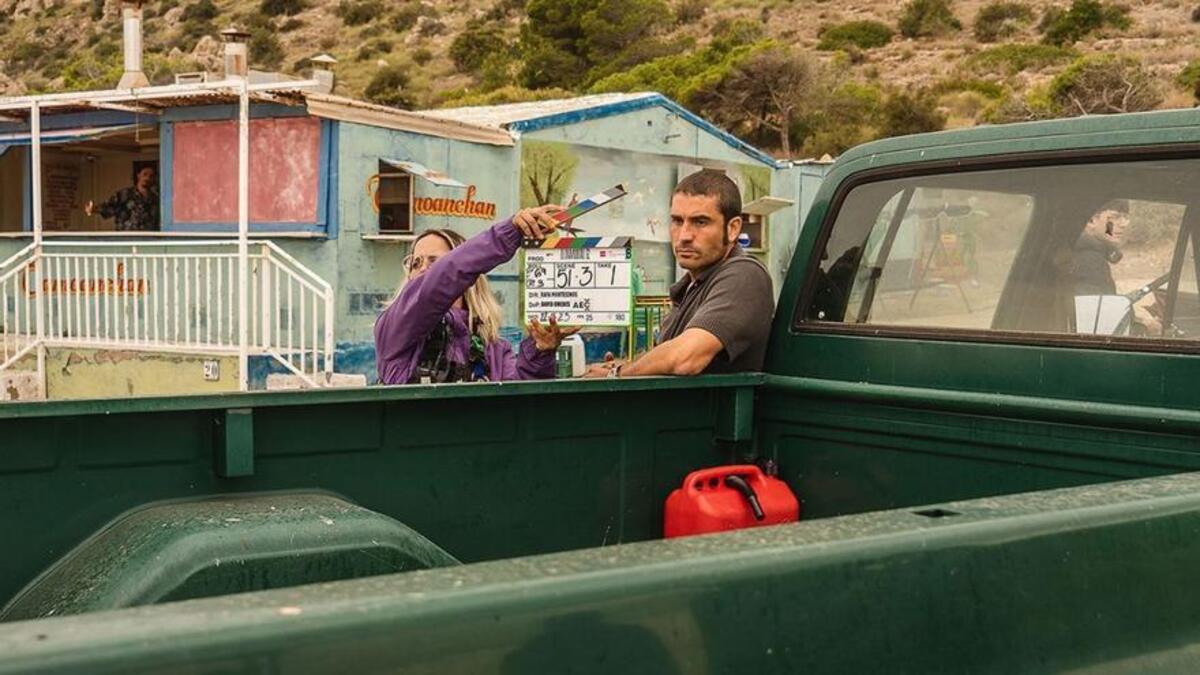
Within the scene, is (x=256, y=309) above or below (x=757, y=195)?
below

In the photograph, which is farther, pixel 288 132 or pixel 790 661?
pixel 288 132

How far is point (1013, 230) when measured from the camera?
3.25 metres

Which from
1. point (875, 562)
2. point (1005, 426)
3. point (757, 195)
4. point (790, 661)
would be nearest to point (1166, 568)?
point (875, 562)

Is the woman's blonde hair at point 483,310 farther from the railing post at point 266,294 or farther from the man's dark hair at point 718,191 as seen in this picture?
the railing post at point 266,294

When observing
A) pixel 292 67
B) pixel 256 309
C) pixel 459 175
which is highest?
pixel 292 67

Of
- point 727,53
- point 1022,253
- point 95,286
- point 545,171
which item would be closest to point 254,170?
point 95,286

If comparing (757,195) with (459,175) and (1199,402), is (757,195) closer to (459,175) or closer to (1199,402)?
(459,175)

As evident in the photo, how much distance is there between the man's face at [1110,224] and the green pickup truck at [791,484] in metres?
0.01

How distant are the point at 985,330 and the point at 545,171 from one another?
529 inches

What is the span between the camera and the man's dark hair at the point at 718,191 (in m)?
4.05

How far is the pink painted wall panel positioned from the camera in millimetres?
14258

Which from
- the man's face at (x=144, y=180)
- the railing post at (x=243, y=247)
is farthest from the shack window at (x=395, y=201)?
the man's face at (x=144, y=180)

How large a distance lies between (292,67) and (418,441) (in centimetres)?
6019

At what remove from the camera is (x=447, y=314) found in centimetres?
479
